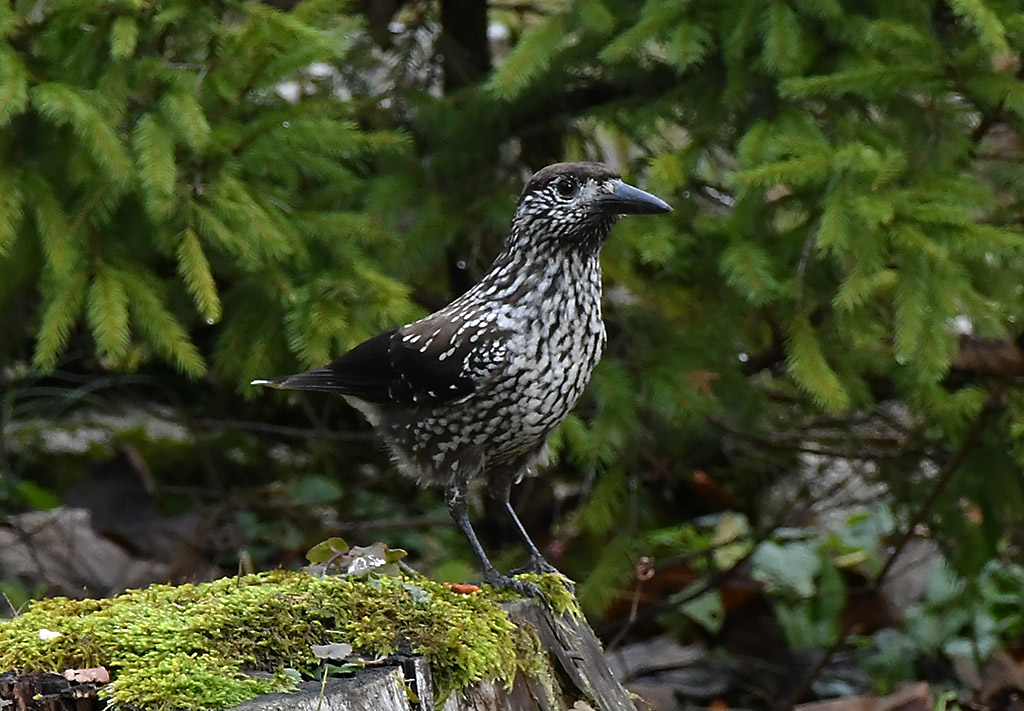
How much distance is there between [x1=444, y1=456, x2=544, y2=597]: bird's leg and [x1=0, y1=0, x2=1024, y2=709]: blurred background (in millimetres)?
743

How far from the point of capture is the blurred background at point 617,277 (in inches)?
157

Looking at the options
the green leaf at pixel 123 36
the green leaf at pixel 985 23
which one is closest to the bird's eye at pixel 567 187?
the green leaf at pixel 985 23

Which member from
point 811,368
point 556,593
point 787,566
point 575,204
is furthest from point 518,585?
point 787,566

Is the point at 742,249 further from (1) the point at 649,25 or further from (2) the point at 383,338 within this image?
(2) the point at 383,338

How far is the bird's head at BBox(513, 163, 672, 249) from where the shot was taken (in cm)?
361

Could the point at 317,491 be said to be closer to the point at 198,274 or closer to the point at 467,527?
the point at 198,274

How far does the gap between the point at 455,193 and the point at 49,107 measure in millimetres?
1684

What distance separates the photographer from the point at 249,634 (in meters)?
2.75

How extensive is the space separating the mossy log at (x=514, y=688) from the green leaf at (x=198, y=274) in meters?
1.34

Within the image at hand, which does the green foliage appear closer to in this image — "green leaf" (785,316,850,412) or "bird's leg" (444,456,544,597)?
"bird's leg" (444,456,544,597)

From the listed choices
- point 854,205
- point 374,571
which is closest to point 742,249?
point 854,205

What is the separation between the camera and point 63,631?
2645mm

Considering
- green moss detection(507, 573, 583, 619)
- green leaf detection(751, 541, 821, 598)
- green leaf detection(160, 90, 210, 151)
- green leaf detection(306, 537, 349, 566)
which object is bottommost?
green leaf detection(751, 541, 821, 598)

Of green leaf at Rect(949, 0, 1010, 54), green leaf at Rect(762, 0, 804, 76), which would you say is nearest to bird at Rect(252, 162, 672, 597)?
green leaf at Rect(762, 0, 804, 76)
